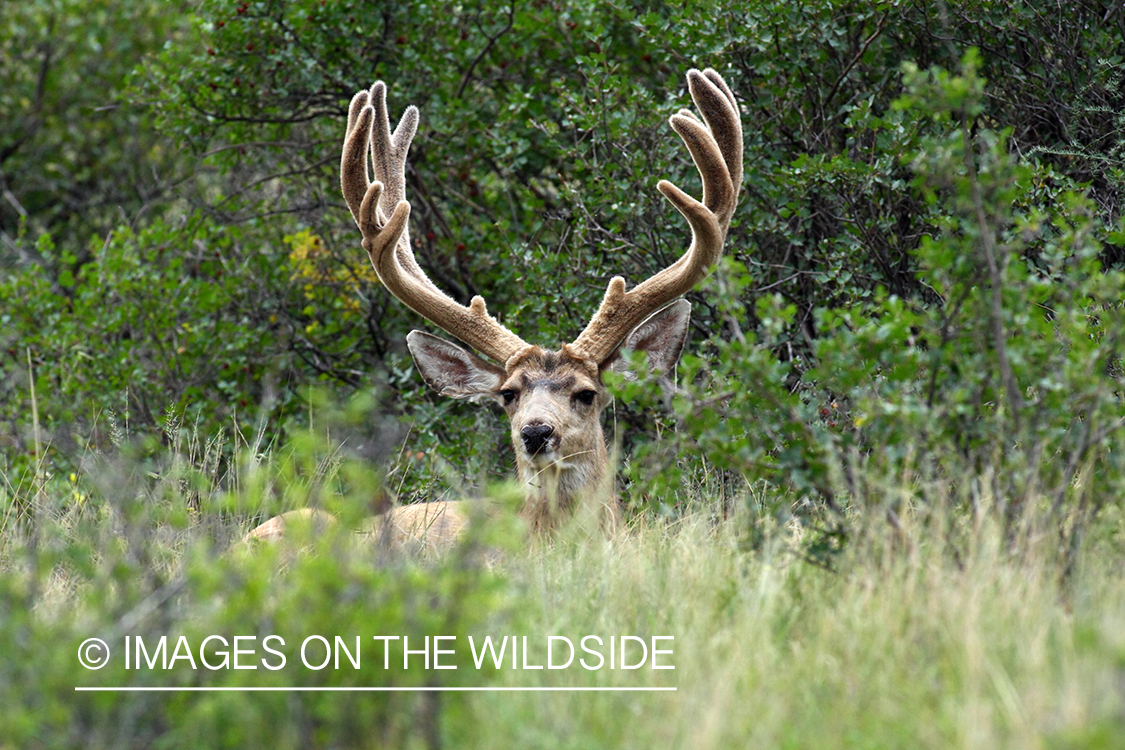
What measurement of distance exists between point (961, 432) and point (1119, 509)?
0.56 metres

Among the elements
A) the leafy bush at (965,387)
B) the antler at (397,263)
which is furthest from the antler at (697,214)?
Answer: the leafy bush at (965,387)

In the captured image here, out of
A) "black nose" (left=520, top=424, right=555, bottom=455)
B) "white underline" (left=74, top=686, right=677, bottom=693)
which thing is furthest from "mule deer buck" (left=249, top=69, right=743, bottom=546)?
"white underline" (left=74, top=686, right=677, bottom=693)

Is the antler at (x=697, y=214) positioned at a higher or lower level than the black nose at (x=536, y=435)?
higher

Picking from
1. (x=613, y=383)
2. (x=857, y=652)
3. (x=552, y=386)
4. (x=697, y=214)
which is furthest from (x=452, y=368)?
(x=857, y=652)

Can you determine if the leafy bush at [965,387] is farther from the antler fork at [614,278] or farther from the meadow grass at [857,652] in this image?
the antler fork at [614,278]

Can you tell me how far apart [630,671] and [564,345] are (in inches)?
117

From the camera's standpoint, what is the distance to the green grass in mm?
2855

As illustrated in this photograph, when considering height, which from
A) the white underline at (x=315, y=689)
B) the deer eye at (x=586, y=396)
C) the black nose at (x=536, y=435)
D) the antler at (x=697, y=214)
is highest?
the antler at (x=697, y=214)

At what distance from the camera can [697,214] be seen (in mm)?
5848

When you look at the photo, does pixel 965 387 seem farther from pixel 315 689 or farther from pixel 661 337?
pixel 661 337

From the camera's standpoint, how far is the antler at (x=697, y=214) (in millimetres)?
5887

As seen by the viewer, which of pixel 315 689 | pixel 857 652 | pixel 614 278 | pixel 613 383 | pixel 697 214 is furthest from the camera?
pixel 614 278

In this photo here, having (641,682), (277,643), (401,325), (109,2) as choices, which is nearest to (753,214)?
(401,325)

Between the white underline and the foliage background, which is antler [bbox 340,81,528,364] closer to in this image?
the foliage background
